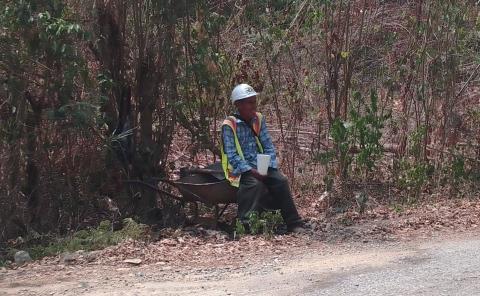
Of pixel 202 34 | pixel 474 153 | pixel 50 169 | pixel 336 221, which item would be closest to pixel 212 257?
pixel 336 221

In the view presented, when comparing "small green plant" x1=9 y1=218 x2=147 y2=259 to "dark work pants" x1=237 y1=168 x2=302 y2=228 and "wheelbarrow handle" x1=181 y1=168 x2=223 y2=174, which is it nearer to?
"wheelbarrow handle" x1=181 y1=168 x2=223 y2=174

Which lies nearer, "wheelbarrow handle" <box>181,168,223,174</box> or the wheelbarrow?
the wheelbarrow

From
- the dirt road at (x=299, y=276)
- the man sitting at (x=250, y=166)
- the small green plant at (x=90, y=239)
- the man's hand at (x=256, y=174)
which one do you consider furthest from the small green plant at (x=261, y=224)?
the small green plant at (x=90, y=239)

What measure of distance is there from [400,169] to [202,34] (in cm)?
292

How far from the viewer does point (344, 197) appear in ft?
29.8

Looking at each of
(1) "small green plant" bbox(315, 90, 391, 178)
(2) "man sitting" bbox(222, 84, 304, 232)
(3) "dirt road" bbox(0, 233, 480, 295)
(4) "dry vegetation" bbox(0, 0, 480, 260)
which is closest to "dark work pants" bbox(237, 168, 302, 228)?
(2) "man sitting" bbox(222, 84, 304, 232)

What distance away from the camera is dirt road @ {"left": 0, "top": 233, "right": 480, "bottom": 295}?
6121 mm

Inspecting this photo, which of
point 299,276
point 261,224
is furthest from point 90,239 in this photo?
→ point 299,276

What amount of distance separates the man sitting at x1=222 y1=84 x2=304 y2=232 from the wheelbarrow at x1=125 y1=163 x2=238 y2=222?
0.17 metres

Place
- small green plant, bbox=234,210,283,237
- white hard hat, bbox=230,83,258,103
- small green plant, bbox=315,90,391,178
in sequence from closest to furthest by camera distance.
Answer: small green plant, bbox=234,210,283,237
white hard hat, bbox=230,83,258,103
small green plant, bbox=315,90,391,178

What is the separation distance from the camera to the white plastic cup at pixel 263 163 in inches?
315

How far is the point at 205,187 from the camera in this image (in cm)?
814

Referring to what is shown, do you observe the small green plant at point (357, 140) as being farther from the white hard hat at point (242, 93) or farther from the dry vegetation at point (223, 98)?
the white hard hat at point (242, 93)

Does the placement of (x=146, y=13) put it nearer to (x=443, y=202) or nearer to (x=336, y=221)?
(x=336, y=221)
